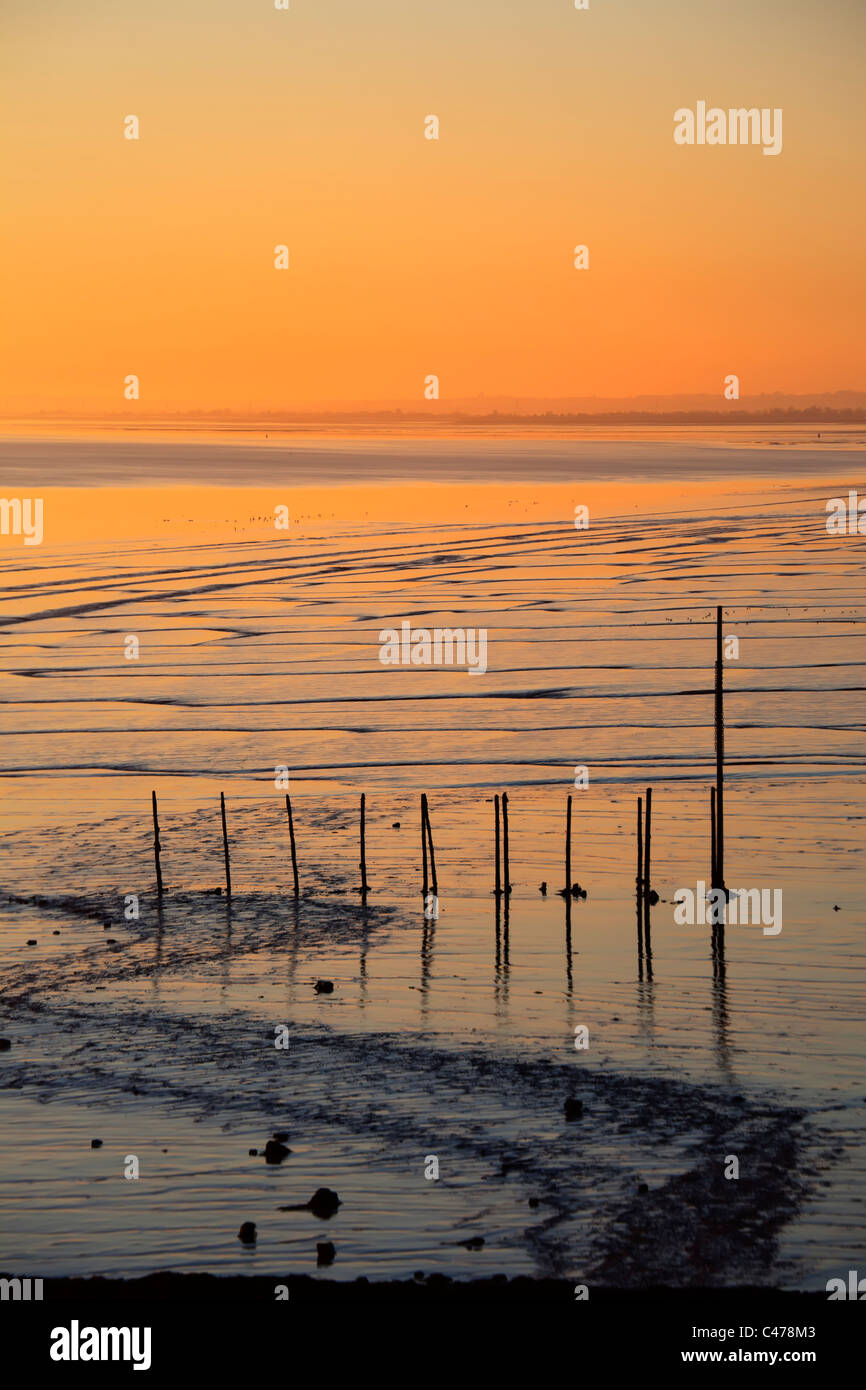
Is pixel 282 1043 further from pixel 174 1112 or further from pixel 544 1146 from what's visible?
pixel 544 1146

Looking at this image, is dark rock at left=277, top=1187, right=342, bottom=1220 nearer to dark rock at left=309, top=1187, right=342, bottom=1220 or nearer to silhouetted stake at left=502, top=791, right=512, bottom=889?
dark rock at left=309, top=1187, right=342, bottom=1220

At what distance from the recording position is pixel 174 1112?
33.6 ft

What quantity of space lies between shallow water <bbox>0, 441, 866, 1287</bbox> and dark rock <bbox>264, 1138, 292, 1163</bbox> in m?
0.07

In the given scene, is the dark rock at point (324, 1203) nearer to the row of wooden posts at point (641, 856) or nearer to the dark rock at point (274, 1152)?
the dark rock at point (274, 1152)

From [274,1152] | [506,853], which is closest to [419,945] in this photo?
[506,853]

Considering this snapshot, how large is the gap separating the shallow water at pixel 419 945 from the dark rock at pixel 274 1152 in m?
0.07

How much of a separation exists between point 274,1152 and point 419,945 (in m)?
4.21

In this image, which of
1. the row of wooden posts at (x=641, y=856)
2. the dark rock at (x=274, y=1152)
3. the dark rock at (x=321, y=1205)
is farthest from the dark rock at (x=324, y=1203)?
the row of wooden posts at (x=641, y=856)

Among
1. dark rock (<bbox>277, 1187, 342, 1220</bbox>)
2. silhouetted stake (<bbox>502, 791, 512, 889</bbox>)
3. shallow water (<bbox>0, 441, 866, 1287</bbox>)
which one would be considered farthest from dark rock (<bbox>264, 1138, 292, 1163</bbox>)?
silhouetted stake (<bbox>502, 791, 512, 889</bbox>)

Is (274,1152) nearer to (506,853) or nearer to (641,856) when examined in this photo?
(506,853)

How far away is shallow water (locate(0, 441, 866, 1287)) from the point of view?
9.02m

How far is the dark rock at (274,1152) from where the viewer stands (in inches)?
373

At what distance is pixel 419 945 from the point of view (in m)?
13.6
